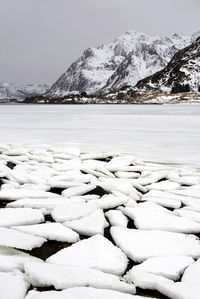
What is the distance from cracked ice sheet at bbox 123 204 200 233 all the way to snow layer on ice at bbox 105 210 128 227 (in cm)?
7

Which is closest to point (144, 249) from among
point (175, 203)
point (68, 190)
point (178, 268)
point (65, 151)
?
point (178, 268)

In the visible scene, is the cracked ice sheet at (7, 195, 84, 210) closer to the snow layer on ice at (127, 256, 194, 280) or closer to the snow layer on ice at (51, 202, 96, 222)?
the snow layer on ice at (51, 202, 96, 222)

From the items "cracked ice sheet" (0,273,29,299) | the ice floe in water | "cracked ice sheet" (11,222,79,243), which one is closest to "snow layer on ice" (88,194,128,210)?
the ice floe in water

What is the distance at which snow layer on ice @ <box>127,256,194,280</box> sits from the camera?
1.84 meters

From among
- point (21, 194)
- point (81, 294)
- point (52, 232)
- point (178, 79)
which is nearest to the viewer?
point (81, 294)

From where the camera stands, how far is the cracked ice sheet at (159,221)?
2529mm

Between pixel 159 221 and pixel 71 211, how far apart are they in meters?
0.72

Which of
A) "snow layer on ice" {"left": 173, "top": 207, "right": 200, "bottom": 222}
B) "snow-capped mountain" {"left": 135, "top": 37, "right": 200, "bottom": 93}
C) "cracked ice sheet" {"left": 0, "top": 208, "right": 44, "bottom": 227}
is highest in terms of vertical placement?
"snow-capped mountain" {"left": 135, "top": 37, "right": 200, "bottom": 93}

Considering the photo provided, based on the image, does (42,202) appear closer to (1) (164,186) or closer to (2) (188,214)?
(2) (188,214)

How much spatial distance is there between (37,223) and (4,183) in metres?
1.25

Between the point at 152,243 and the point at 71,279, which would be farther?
the point at 152,243

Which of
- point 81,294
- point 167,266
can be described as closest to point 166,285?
point 167,266

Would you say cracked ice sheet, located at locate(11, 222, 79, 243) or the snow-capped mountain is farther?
the snow-capped mountain

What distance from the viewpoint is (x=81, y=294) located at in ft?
5.14
